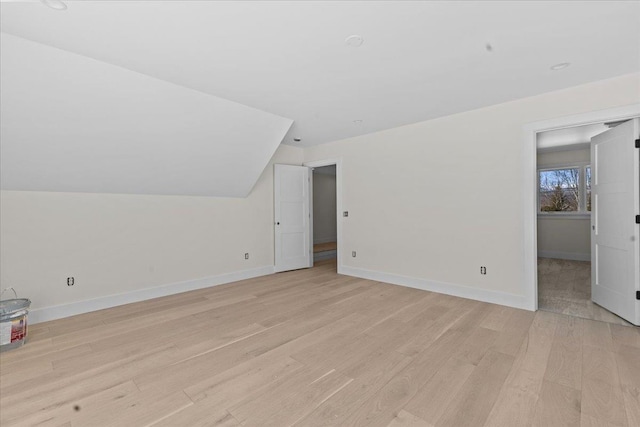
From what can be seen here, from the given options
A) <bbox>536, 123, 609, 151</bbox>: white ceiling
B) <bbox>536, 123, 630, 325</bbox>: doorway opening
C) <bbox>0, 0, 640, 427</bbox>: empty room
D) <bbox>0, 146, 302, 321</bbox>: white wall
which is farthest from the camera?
<bbox>536, 123, 630, 325</bbox>: doorway opening

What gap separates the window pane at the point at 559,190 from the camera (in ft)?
21.6

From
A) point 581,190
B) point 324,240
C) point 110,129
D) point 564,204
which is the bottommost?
point 324,240

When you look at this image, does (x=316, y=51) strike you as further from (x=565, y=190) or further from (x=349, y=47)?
(x=565, y=190)

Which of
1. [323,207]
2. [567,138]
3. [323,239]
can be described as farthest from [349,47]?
[323,239]

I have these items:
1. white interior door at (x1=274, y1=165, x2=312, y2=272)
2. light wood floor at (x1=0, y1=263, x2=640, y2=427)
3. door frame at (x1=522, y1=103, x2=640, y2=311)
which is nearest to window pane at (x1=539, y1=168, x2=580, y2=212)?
door frame at (x1=522, y1=103, x2=640, y2=311)

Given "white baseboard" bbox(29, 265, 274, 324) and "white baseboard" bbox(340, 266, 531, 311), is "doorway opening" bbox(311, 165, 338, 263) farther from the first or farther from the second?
"white baseboard" bbox(29, 265, 274, 324)

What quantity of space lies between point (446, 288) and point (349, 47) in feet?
10.6

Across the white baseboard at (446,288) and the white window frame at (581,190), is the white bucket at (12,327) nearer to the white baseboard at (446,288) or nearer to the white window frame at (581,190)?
the white baseboard at (446,288)

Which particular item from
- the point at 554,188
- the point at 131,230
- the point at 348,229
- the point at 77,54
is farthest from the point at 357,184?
the point at 554,188

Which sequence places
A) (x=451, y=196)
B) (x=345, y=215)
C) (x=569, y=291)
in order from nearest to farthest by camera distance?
(x=451, y=196), (x=569, y=291), (x=345, y=215)

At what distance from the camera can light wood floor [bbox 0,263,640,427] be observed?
1.64 metres

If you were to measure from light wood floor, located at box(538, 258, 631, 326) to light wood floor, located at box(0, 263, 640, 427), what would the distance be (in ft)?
1.01

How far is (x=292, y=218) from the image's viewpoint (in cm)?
549

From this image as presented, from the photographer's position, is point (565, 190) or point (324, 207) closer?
point (565, 190)
